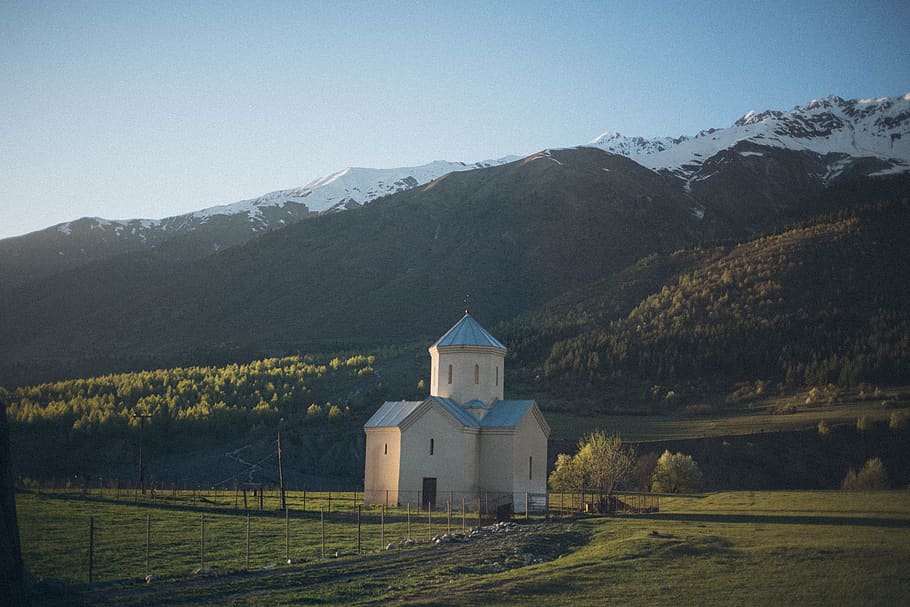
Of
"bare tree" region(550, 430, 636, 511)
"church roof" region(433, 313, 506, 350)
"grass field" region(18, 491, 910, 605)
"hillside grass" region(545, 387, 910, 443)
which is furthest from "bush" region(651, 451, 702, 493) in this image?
"grass field" region(18, 491, 910, 605)

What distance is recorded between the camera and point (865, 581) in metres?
23.9

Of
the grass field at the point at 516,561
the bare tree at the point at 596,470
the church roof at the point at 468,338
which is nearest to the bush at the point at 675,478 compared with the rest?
the bare tree at the point at 596,470

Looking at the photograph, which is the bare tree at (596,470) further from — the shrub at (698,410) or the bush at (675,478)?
the shrub at (698,410)

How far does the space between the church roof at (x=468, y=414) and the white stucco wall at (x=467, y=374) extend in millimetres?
704

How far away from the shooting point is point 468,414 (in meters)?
49.6

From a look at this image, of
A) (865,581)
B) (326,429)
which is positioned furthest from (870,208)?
(865,581)

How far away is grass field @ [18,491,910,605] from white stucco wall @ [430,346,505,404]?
11.6 meters

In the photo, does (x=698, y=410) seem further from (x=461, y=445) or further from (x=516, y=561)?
(x=516, y=561)

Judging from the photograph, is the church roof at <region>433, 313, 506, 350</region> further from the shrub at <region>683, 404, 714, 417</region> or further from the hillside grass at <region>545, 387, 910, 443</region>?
the shrub at <region>683, 404, 714, 417</region>

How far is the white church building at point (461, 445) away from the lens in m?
48.0

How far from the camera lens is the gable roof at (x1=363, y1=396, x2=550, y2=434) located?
159ft

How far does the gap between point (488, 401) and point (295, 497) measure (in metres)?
12.7

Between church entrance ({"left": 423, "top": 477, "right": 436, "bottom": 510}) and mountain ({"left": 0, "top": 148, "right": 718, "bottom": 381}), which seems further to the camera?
mountain ({"left": 0, "top": 148, "right": 718, "bottom": 381})

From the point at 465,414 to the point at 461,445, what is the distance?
196 centimetres
